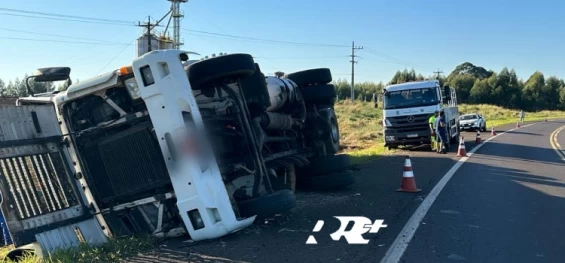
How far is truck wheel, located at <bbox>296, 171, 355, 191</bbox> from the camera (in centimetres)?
880

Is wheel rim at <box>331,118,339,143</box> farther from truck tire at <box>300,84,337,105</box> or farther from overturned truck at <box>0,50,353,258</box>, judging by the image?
overturned truck at <box>0,50,353,258</box>

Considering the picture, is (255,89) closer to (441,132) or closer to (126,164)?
(126,164)

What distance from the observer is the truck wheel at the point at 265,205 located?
5746 mm

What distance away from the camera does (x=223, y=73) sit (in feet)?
19.3

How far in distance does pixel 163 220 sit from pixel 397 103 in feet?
49.5

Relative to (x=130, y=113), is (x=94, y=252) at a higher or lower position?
lower

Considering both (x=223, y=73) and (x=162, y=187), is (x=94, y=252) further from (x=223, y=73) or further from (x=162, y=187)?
(x=223, y=73)

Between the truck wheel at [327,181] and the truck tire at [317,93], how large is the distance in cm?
148

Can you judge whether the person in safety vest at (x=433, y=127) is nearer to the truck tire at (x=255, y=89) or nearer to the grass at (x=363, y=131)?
the grass at (x=363, y=131)

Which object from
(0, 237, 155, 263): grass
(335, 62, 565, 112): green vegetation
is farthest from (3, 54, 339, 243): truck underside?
(335, 62, 565, 112): green vegetation

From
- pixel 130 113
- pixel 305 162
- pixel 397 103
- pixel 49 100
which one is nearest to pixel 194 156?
pixel 130 113

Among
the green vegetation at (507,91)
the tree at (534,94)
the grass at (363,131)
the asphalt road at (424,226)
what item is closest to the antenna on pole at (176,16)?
the grass at (363,131)

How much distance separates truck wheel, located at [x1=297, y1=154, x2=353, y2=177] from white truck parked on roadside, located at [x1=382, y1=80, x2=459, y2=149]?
10.7m

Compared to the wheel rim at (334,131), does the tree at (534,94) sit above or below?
below
